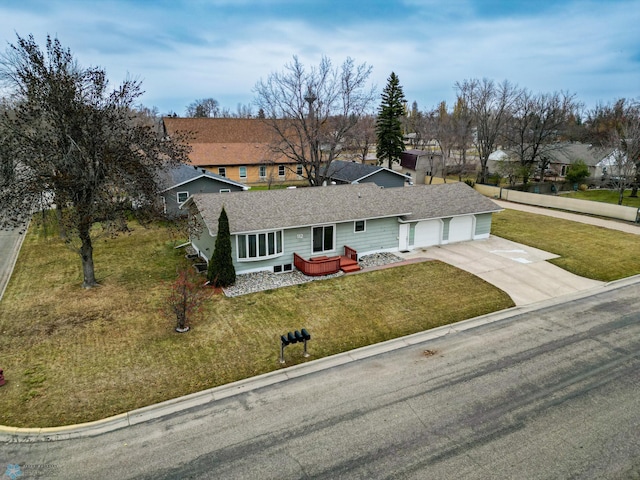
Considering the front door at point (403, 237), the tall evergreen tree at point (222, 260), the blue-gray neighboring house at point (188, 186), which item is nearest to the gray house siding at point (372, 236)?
the front door at point (403, 237)

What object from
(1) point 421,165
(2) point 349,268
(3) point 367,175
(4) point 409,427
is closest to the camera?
(4) point 409,427

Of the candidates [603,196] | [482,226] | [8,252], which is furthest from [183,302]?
[603,196]

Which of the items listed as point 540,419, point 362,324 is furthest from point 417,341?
point 540,419

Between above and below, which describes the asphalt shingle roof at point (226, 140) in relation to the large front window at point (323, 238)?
above

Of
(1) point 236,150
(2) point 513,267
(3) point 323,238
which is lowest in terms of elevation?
(2) point 513,267

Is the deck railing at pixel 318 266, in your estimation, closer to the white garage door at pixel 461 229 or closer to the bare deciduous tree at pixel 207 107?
the white garage door at pixel 461 229

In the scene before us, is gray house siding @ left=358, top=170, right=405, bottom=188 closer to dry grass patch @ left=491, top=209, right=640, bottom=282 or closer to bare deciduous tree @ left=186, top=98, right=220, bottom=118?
dry grass patch @ left=491, top=209, right=640, bottom=282

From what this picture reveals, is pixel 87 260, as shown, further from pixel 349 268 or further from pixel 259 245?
pixel 349 268
